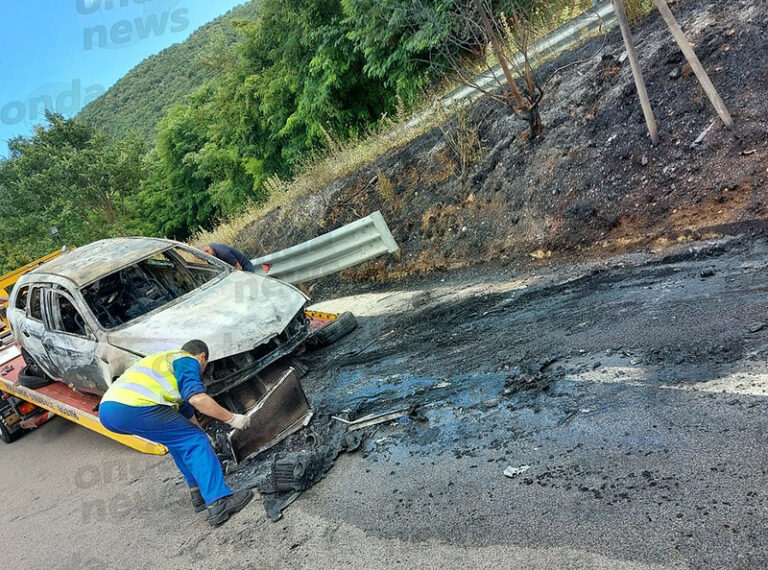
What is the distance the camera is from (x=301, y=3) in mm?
16250

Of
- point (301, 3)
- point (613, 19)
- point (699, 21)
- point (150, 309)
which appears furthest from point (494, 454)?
point (301, 3)

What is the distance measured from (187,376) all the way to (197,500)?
3.42 ft

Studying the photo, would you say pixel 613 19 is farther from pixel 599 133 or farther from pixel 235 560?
pixel 235 560

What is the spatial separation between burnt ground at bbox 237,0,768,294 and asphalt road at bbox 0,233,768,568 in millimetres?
577

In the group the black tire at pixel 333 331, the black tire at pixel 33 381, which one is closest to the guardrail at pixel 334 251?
the black tire at pixel 333 331

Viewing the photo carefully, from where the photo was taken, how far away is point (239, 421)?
431cm

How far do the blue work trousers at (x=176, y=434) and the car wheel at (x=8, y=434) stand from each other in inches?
201

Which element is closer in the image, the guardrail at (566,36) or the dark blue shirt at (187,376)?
the dark blue shirt at (187,376)

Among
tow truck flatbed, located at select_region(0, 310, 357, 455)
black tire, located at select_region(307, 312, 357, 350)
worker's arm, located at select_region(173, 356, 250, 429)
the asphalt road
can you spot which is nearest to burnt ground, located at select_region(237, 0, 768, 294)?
the asphalt road

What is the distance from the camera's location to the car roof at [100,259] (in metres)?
6.37

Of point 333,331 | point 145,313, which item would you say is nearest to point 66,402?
point 145,313

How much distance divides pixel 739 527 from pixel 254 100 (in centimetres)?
2062

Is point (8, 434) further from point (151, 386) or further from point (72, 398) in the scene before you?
point (151, 386)

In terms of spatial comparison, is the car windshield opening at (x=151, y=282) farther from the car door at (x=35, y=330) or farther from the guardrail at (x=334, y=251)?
the guardrail at (x=334, y=251)
